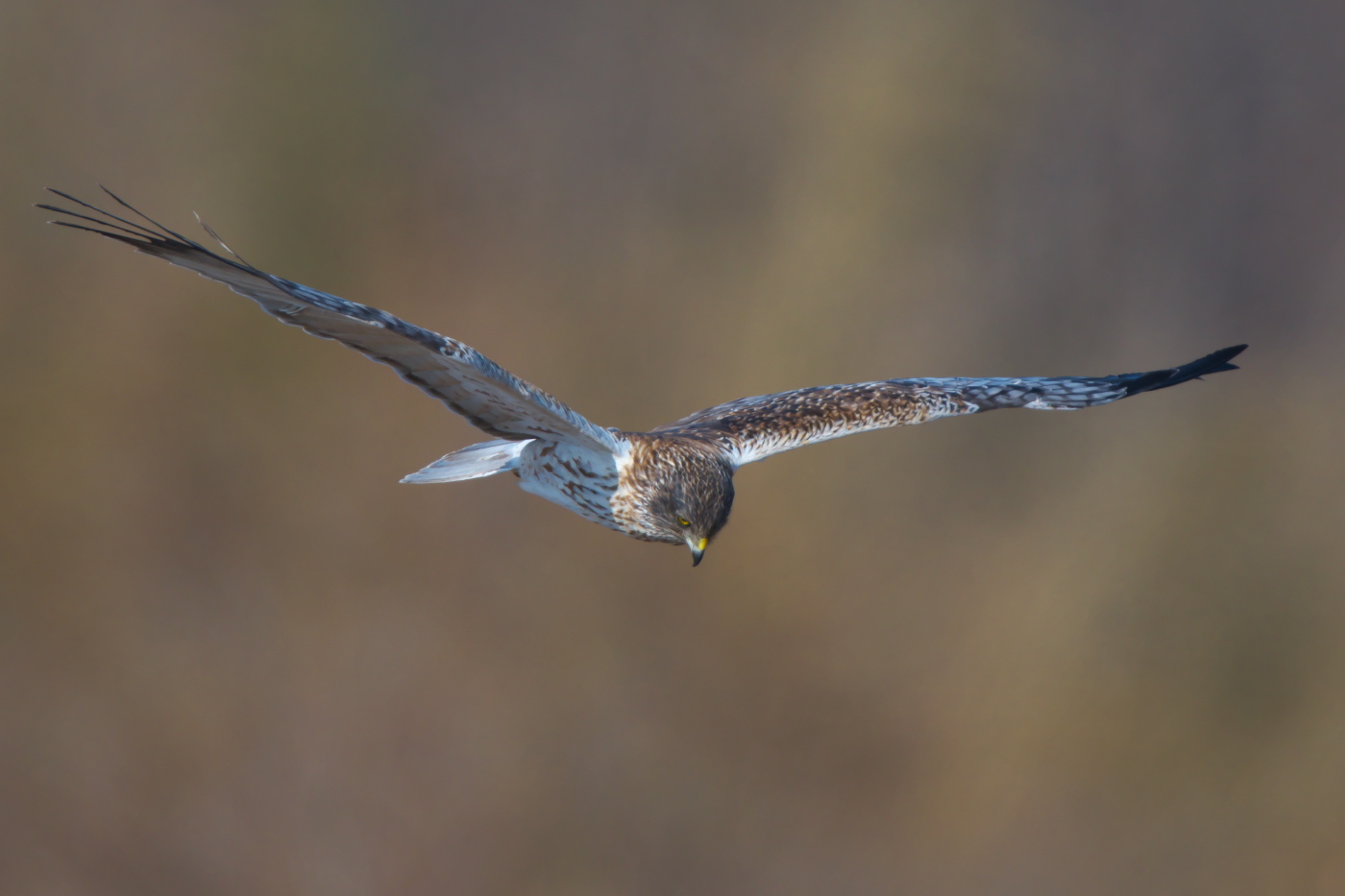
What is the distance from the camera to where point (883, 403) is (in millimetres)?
4352

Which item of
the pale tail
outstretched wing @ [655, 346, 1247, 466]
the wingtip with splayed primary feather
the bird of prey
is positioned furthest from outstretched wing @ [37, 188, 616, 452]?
the wingtip with splayed primary feather

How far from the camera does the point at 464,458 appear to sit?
3.85m

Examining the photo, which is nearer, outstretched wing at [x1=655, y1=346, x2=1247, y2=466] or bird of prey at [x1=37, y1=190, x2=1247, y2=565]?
bird of prey at [x1=37, y1=190, x2=1247, y2=565]

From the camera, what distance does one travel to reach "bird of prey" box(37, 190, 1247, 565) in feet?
8.33

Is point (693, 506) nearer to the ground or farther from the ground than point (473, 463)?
nearer to the ground

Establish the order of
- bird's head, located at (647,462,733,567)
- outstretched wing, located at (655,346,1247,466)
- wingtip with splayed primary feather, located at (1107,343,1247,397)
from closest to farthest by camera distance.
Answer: bird's head, located at (647,462,733,567) < outstretched wing, located at (655,346,1247,466) < wingtip with splayed primary feather, located at (1107,343,1247,397)

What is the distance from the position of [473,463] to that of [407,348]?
106 centimetres

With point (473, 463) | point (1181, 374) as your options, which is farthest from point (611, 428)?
point (1181, 374)

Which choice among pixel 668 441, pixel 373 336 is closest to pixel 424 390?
pixel 373 336

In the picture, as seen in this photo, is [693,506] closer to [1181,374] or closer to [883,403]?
[883,403]

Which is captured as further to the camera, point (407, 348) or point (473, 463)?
point (473, 463)

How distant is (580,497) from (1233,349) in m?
2.79

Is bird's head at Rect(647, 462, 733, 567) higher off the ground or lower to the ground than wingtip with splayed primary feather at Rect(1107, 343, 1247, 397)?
lower

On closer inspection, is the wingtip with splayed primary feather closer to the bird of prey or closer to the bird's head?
the bird of prey
